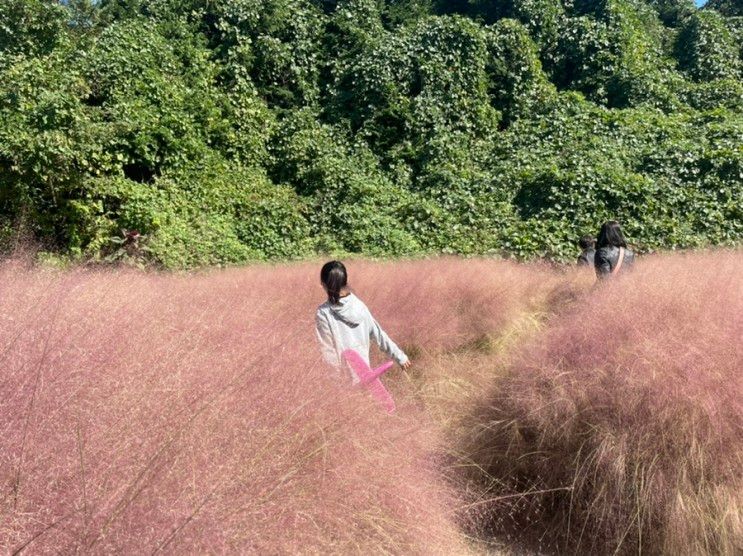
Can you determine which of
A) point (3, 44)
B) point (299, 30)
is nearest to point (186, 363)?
point (3, 44)

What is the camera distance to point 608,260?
6.00 meters

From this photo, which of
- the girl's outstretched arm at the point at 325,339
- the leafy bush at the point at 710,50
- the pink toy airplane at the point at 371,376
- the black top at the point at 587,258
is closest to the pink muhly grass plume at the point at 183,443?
the pink toy airplane at the point at 371,376

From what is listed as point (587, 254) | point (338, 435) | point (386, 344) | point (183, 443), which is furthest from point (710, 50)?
point (183, 443)

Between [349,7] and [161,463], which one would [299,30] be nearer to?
[349,7]

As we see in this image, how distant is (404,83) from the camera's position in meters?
16.4

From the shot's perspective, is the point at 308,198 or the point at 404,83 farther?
the point at 404,83

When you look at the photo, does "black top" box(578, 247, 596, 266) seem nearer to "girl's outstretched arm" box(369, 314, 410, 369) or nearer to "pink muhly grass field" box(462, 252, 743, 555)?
"pink muhly grass field" box(462, 252, 743, 555)

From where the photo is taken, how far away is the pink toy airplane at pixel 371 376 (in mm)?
3250

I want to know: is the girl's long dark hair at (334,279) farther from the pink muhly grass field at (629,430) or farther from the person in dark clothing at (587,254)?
the person in dark clothing at (587,254)

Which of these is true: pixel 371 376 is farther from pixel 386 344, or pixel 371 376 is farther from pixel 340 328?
pixel 386 344

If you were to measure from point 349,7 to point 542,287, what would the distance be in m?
13.3

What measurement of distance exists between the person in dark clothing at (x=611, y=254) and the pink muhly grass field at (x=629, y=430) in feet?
6.93

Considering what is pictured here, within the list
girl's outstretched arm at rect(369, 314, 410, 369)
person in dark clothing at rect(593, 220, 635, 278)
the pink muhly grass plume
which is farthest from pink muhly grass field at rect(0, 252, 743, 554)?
person in dark clothing at rect(593, 220, 635, 278)

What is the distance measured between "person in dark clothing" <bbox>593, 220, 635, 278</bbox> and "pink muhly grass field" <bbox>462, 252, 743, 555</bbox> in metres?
2.11
